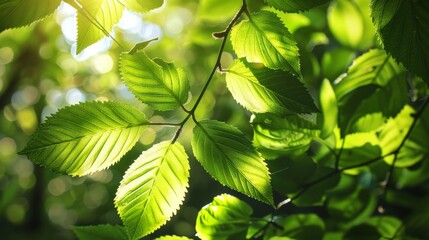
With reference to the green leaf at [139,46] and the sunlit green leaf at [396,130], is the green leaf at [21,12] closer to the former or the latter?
the green leaf at [139,46]

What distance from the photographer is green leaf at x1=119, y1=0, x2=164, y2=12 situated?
1.64 ft

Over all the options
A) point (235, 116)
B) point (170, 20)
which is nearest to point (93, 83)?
point (170, 20)

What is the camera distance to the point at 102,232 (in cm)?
64

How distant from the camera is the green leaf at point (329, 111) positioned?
2.40 ft

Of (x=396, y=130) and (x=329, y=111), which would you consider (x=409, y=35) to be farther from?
(x=396, y=130)

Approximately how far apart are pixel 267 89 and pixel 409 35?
19 centimetres

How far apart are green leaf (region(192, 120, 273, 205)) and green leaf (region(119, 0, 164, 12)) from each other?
17 centimetres

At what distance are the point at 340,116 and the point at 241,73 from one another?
0.30 meters

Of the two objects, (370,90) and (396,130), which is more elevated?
(370,90)

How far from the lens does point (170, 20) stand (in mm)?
3289

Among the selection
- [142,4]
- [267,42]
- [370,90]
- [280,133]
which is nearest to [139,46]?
[142,4]

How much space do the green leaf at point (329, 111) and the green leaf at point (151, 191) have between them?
12.4 inches

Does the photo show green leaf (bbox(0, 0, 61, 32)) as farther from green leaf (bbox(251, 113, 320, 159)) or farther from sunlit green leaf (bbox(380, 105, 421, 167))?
sunlit green leaf (bbox(380, 105, 421, 167))

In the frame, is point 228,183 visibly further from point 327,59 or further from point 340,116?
point 327,59
